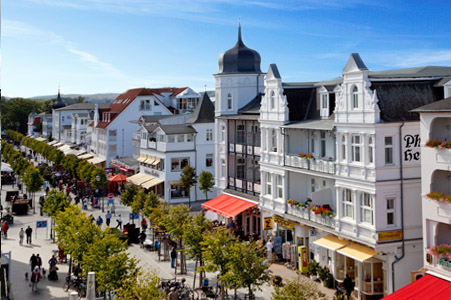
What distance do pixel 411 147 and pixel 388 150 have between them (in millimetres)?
1206

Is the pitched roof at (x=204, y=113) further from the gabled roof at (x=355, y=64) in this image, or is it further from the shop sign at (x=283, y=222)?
the gabled roof at (x=355, y=64)

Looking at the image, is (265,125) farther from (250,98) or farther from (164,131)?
(164,131)

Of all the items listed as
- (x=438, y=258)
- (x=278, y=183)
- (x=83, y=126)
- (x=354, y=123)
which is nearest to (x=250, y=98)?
(x=278, y=183)

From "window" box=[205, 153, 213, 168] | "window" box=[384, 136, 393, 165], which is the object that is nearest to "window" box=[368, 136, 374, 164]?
"window" box=[384, 136, 393, 165]

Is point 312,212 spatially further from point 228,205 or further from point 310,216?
point 228,205

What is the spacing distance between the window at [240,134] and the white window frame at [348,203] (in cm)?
1643

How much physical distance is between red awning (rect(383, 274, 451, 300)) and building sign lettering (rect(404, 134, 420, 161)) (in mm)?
6486

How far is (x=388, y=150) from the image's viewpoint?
86.2 ft

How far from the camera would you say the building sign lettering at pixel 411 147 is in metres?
26.2

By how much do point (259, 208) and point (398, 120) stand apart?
1518 cm

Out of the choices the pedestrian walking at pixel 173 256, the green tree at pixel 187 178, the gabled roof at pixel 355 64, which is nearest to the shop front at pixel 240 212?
the pedestrian walking at pixel 173 256

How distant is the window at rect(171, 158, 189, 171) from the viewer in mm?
58938

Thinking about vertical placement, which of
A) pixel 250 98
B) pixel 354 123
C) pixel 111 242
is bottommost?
pixel 111 242

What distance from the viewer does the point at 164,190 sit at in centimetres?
5909
